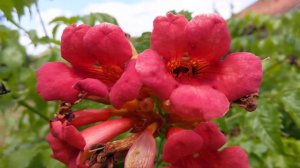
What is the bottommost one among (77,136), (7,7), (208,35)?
(77,136)

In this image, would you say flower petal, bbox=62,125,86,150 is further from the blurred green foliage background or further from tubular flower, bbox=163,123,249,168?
the blurred green foliage background

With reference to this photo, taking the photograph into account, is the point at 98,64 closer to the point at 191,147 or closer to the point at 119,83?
the point at 119,83

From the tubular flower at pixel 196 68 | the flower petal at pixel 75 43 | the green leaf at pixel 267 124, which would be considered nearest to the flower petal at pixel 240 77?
the tubular flower at pixel 196 68

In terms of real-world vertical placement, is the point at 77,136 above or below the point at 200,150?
above

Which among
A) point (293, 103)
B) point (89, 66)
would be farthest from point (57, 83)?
point (293, 103)

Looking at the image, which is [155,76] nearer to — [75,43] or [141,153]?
[141,153]

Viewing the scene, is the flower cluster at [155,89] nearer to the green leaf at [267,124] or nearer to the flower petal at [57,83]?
the flower petal at [57,83]

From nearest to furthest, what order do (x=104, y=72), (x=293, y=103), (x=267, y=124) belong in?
(x=104, y=72), (x=267, y=124), (x=293, y=103)
